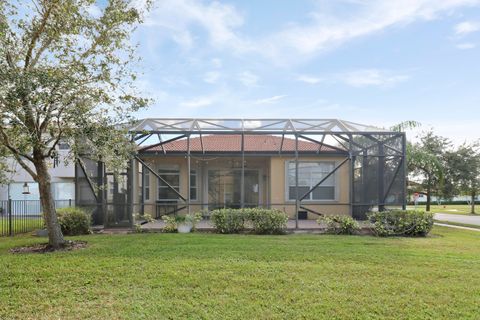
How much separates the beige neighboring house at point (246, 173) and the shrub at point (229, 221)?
374 cm

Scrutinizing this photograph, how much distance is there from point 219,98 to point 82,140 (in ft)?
29.6

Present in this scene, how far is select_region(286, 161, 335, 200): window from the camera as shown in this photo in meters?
15.3

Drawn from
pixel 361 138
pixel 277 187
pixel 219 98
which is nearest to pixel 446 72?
pixel 361 138

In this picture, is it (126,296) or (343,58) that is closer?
(126,296)

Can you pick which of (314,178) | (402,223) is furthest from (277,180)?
(402,223)

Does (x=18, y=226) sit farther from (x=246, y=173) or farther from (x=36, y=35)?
(x=246, y=173)

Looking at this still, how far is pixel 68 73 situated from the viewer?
7125mm

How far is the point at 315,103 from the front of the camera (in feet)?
55.7

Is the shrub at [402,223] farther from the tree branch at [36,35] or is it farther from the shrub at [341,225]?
the tree branch at [36,35]

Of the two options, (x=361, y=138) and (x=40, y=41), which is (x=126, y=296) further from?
(x=361, y=138)

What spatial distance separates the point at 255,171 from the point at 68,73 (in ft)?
34.3

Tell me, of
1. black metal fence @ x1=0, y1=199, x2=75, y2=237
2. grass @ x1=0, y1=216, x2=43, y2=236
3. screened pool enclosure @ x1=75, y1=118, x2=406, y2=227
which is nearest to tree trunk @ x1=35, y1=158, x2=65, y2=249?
screened pool enclosure @ x1=75, y1=118, x2=406, y2=227

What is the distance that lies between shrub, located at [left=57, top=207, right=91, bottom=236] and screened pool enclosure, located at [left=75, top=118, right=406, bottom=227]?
87 centimetres

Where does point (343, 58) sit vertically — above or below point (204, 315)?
above
